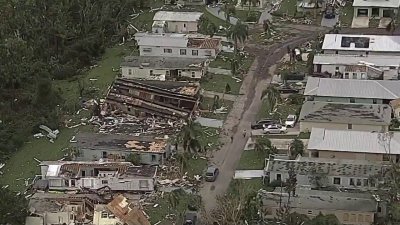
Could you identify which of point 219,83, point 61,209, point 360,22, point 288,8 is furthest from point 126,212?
point 288,8

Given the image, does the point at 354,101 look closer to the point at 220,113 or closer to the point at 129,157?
the point at 220,113

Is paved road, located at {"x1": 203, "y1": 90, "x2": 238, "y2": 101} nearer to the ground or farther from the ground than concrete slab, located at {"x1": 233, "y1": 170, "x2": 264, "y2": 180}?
farther from the ground

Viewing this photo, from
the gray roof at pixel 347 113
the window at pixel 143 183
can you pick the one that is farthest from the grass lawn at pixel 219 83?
the window at pixel 143 183

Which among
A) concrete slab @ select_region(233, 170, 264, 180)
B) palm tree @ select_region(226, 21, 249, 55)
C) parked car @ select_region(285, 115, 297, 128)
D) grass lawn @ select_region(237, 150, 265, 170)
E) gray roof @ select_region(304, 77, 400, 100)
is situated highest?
palm tree @ select_region(226, 21, 249, 55)

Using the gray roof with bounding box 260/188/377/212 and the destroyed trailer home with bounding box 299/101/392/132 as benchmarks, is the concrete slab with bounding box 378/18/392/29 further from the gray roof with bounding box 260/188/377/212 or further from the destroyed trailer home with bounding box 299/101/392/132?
the gray roof with bounding box 260/188/377/212

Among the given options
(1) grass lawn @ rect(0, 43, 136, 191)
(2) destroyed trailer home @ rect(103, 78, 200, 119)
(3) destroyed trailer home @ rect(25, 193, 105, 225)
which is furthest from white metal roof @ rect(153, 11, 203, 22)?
(3) destroyed trailer home @ rect(25, 193, 105, 225)

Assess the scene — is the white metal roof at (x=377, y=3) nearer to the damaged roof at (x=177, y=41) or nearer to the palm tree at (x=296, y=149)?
the damaged roof at (x=177, y=41)
